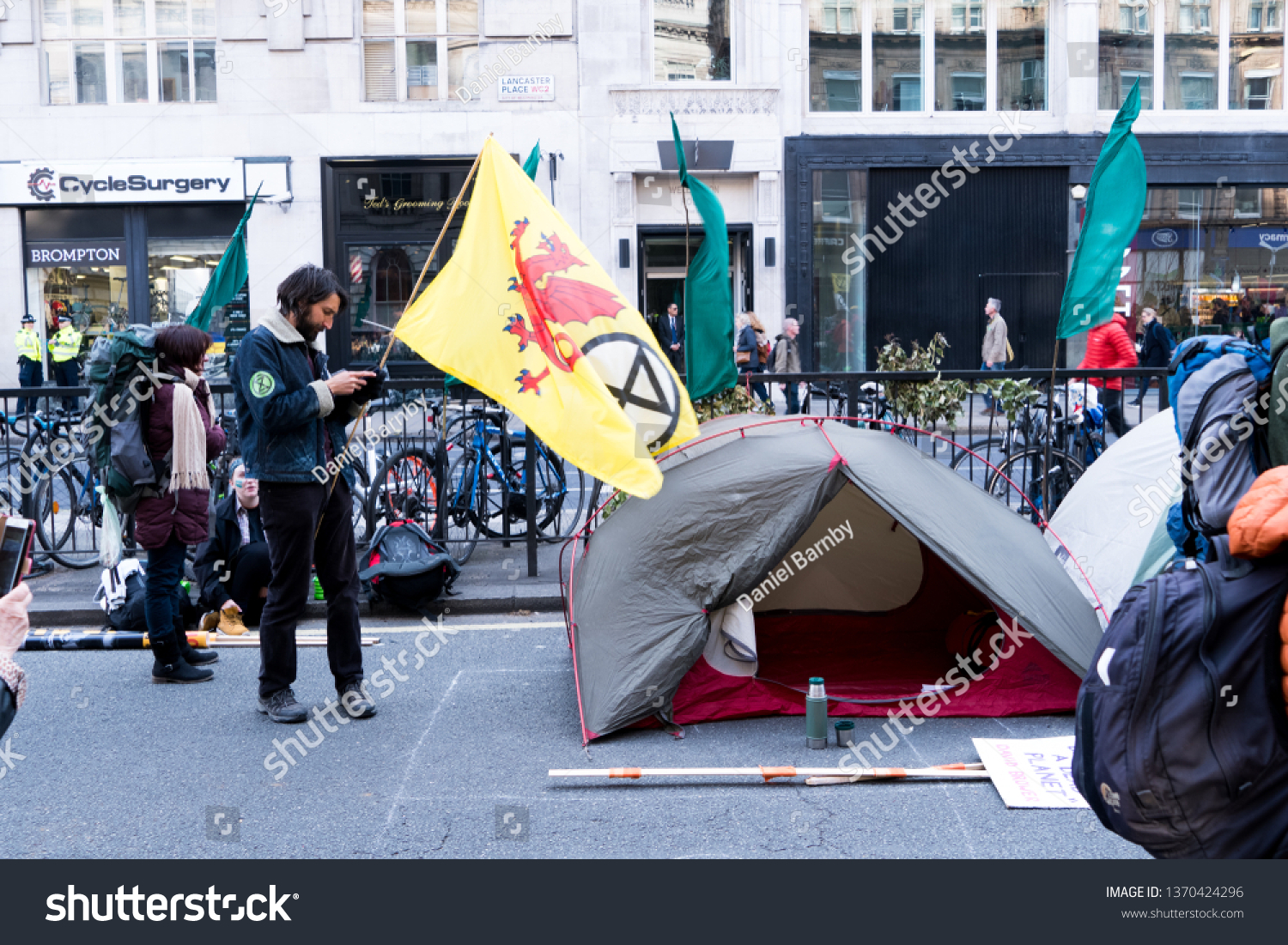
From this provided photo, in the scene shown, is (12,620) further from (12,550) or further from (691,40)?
(691,40)

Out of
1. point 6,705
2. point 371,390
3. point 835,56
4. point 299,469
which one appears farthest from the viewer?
point 835,56

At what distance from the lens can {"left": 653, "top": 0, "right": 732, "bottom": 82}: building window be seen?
2223cm

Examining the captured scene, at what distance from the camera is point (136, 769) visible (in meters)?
5.28

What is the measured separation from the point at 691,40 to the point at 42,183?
1209cm

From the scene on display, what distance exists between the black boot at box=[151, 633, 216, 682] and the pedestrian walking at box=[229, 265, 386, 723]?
918 mm

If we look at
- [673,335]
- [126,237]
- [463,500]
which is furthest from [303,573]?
[126,237]

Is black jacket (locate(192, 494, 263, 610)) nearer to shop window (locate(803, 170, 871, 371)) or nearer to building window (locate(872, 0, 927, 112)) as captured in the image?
shop window (locate(803, 170, 871, 371))

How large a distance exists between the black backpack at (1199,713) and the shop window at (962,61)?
22196mm

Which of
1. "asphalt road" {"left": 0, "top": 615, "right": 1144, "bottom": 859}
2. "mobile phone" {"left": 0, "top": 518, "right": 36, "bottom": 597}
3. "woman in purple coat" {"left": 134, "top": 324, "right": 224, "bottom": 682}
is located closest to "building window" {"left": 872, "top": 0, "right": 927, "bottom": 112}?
"woman in purple coat" {"left": 134, "top": 324, "right": 224, "bottom": 682}

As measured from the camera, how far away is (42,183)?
2150 centimetres

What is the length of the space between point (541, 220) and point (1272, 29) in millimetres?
23252

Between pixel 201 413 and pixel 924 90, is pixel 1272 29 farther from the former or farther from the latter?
pixel 201 413

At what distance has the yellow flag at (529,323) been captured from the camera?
18.0ft

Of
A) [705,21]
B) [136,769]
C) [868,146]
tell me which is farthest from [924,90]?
[136,769]
